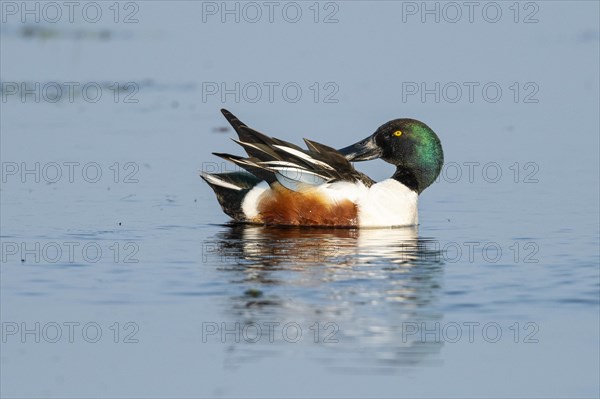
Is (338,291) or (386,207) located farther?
(386,207)

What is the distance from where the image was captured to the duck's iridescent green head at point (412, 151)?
446 inches

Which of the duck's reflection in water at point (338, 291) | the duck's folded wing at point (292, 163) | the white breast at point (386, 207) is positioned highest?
the duck's folded wing at point (292, 163)

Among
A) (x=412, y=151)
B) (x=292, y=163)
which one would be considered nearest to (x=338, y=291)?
(x=292, y=163)

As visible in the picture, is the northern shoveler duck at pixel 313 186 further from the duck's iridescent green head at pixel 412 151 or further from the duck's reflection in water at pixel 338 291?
the duck's reflection in water at pixel 338 291

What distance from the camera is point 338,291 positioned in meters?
8.26

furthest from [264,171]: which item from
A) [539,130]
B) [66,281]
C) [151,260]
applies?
[539,130]

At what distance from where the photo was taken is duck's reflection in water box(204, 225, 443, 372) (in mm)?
7070

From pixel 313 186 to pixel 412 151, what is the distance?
1048 millimetres

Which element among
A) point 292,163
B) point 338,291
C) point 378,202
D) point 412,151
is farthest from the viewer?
point 412,151

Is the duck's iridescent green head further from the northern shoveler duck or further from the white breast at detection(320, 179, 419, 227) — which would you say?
the white breast at detection(320, 179, 419, 227)

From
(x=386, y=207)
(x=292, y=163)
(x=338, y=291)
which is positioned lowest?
(x=338, y=291)

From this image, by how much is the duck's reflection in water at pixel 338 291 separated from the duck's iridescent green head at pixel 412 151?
2.21 ft

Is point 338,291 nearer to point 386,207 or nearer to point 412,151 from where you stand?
point 386,207

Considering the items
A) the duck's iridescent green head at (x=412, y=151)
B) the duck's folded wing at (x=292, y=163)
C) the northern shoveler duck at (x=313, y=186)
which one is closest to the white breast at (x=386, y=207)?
the northern shoveler duck at (x=313, y=186)
